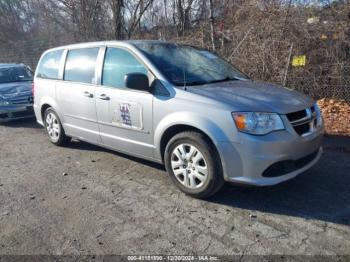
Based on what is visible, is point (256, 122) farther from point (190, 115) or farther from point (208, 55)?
point (208, 55)

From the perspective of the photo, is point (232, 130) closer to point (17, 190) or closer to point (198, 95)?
point (198, 95)

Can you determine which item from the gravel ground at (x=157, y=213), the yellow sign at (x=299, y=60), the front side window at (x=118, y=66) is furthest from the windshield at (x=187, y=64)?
the yellow sign at (x=299, y=60)

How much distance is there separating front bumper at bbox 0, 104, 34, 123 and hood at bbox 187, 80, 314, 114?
5999 mm

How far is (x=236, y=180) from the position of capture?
346 centimetres

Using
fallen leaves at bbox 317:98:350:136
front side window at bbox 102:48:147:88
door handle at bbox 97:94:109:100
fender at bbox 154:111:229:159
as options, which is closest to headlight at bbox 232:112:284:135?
fender at bbox 154:111:229:159

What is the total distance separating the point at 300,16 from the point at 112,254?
7.11 m

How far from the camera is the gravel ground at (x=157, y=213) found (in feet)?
9.81

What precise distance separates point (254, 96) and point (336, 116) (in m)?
3.93

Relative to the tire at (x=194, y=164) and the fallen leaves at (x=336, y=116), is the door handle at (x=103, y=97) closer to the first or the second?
the tire at (x=194, y=164)

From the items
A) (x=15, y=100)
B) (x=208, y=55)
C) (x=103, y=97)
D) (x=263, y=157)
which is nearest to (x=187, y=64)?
(x=208, y=55)

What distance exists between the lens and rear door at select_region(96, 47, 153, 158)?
4.17 m

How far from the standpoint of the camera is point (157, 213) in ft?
11.7

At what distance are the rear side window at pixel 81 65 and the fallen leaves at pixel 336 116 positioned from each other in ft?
14.0

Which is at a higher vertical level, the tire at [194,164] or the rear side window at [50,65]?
the rear side window at [50,65]
